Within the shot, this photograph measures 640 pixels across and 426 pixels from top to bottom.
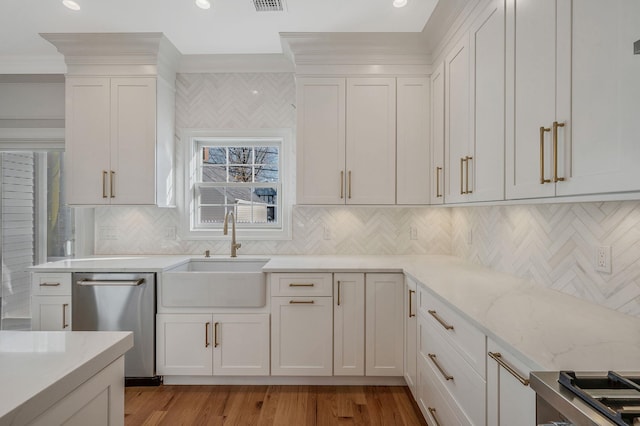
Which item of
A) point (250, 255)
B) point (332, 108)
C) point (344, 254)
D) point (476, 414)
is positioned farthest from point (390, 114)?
point (476, 414)

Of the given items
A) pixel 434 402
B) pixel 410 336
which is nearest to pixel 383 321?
pixel 410 336

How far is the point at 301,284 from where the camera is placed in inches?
99.0

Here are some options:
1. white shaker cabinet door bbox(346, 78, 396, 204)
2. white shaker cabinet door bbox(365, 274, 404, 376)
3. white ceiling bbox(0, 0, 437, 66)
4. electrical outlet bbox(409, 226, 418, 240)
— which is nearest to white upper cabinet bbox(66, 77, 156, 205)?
white ceiling bbox(0, 0, 437, 66)

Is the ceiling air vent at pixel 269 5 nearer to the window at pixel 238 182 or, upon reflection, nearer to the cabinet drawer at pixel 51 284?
the window at pixel 238 182

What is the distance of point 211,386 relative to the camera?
2.58 metres

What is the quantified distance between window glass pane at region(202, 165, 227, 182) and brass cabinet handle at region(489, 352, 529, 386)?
9.29ft

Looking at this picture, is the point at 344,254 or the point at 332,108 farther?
the point at 344,254

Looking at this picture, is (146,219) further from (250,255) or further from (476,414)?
(476,414)

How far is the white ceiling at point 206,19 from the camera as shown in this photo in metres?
2.36

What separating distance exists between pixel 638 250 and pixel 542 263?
0.55 m

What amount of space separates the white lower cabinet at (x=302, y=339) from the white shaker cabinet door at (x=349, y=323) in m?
0.07

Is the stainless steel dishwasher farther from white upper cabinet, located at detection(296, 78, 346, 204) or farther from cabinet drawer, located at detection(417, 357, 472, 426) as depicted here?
cabinet drawer, located at detection(417, 357, 472, 426)

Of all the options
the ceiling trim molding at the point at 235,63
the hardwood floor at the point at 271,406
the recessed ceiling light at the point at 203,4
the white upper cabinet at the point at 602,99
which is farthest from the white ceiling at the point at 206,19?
the hardwood floor at the point at 271,406

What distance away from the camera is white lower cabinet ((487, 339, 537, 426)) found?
100cm
